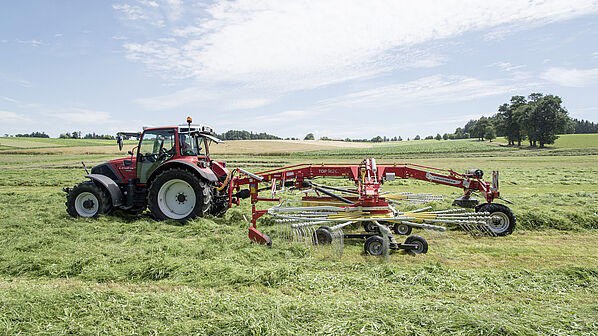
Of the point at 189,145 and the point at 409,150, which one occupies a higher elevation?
the point at 189,145

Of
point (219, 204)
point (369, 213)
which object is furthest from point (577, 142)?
point (219, 204)

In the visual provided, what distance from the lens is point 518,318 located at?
294cm

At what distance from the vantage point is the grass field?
2.92m

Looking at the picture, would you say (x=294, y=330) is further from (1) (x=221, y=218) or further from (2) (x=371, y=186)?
(1) (x=221, y=218)

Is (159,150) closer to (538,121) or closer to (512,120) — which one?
(538,121)

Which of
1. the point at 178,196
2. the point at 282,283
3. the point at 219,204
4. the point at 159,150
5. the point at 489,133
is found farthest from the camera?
the point at 489,133

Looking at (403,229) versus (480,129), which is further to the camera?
(480,129)

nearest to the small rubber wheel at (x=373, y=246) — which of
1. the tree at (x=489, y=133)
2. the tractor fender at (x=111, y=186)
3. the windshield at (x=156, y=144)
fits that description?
the windshield at (x=156, y=144)

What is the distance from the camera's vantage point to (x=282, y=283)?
3.97m

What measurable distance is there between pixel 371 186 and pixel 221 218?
11.5 ft

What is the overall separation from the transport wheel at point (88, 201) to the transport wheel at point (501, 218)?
767 cm

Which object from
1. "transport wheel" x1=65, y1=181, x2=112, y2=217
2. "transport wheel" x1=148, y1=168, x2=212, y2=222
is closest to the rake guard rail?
"transport wheel" x1=148, y1=168, x2=212, y2=222

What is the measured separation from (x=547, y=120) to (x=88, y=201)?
6067 cm

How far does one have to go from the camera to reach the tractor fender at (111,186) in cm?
744
